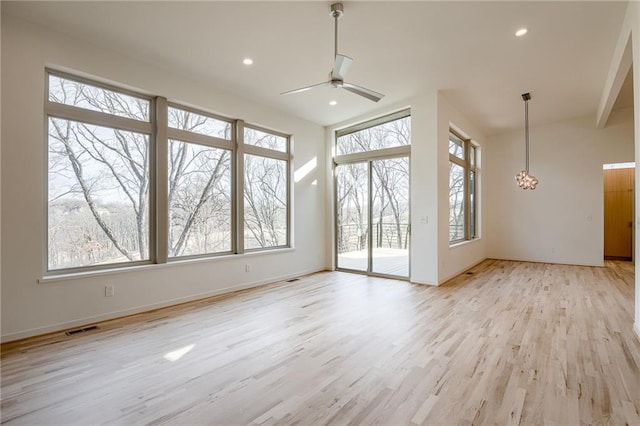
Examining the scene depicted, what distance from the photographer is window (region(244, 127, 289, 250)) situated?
17.1ft

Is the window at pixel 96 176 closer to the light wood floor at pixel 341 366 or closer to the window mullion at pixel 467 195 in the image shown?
the light wood floor at pixel 341 366

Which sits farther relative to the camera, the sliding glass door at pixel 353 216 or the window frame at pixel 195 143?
the sliding glass door at pixel 353 216

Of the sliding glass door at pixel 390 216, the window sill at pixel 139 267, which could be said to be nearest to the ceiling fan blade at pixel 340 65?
the sliding glass door at pixel 390 216

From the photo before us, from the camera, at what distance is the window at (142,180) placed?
3.36 meters

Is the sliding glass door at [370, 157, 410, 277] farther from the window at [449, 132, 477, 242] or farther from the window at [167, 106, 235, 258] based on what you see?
the window at [167, 106, 235, 258]

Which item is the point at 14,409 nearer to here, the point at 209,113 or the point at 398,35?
the point at 209,113

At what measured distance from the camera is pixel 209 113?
4664mm

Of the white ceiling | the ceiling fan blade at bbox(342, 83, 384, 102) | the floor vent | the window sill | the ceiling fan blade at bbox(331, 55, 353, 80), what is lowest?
the floor vent

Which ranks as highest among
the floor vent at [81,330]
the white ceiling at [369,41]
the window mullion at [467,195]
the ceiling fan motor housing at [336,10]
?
the white ceiling at [369,41]

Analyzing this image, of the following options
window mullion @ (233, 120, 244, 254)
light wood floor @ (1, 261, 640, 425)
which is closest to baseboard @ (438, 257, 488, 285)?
light wood floor @ (1, 261, 640, 425)

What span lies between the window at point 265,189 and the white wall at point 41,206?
0.93 meters

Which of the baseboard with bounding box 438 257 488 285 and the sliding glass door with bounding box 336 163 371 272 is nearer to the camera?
the baseboard with bounding box 438 257 488 285

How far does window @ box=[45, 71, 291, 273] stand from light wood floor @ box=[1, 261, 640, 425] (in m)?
0.93

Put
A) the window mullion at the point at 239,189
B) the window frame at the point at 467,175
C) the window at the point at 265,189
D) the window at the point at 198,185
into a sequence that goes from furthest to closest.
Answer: the window frame at the point at 467,175 → the window at the point at 265,189 → the window mullion at the point at 239,189 → the window at the point at 198,185
